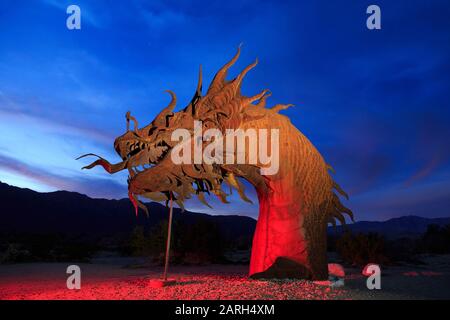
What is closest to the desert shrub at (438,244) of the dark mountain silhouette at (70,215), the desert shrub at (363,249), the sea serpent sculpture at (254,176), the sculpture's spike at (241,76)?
the desert shrub at (363,249)

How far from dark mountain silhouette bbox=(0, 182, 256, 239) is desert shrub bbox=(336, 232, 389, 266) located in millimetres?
40493

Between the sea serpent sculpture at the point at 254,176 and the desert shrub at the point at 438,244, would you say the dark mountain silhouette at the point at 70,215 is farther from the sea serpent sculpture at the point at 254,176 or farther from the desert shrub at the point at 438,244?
the sea serpent sculpture at the point at 254,176

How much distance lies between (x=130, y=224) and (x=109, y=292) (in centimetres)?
7278

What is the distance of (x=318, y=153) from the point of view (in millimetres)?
8680

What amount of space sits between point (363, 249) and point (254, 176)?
35.4ft

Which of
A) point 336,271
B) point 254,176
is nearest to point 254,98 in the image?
point 254,176

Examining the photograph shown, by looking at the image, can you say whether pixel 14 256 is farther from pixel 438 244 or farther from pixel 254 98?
pixel 438 244

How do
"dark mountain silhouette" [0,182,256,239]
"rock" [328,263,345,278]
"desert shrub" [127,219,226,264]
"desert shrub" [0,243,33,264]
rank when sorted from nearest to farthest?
1. "rock" [328,263,345,278]
2. "desert shrub" [0,243,33,264]
3. "desert shrub" [127,219,226,264]
4. "dark mountain silhouette" [0,182,256,239]

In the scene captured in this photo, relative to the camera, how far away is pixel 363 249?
1655cm

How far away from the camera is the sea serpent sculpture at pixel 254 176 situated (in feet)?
23.9

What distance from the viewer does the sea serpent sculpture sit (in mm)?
7285

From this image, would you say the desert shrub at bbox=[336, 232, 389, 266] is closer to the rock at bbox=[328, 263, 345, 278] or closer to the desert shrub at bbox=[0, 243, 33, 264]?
the rock at bbox=[328, 263, 345, 278]

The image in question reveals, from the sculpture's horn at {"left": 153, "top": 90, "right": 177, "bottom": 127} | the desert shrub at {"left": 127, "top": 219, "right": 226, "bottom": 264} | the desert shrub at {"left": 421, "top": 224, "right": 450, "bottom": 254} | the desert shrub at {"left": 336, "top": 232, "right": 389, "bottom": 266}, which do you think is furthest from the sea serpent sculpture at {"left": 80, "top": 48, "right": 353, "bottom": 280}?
the desert shrub at {"left": 421, "top": 224, "right": 450, "bottom": 254}
